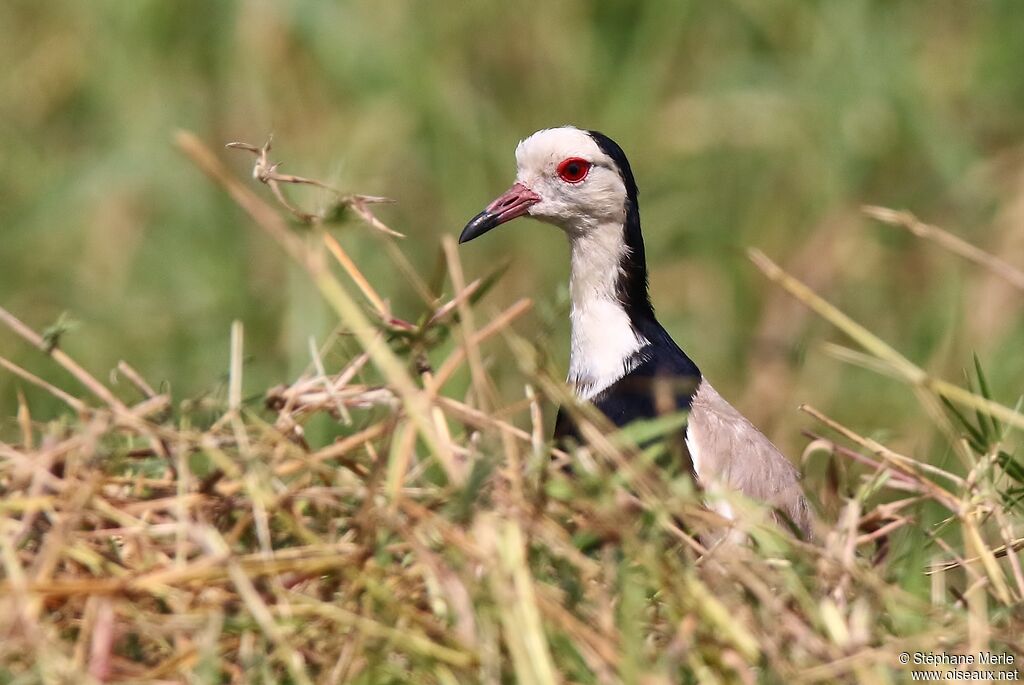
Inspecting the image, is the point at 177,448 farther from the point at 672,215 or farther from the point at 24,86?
the point at 24,86

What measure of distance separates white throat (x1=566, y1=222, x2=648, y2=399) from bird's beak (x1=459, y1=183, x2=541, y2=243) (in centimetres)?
13

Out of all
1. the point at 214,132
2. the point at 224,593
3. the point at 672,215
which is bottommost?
the point at 672,215

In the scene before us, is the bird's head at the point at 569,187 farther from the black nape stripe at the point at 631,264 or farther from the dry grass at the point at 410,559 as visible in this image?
the dry grass at the point at 410,559

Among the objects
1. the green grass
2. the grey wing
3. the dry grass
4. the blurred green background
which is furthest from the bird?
the blurred green background

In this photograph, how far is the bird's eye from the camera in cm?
410

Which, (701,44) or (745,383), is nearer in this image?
(745,383)

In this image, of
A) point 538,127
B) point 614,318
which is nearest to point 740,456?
point 614,318

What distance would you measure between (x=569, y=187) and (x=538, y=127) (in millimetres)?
2491

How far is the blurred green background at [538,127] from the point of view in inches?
243

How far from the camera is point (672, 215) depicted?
6.57 metres

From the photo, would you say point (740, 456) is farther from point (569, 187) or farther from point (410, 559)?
point (410, 559)

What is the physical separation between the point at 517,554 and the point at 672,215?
4537 millimetres

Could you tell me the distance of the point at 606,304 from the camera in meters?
4.00

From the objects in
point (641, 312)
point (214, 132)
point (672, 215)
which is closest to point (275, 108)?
point (214, 132)
